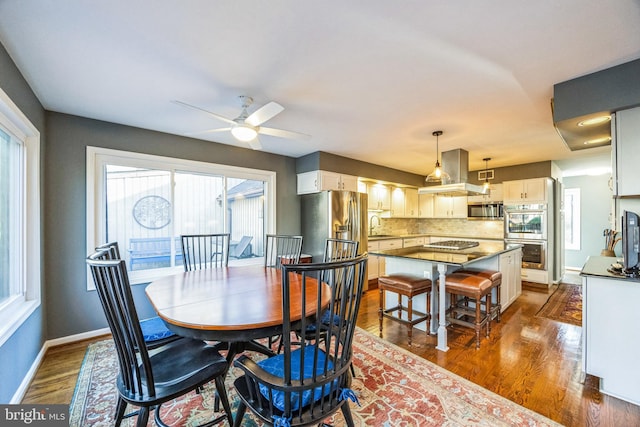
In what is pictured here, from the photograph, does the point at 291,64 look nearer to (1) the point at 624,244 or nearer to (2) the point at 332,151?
(2) the point at 332,151

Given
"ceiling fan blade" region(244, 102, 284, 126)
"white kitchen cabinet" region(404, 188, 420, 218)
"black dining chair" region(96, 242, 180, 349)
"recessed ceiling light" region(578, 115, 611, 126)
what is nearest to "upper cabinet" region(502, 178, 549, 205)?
"white kitchen cabinet" region(404, 188, 420, 218)

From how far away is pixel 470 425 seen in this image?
169cm

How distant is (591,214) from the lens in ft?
21.4

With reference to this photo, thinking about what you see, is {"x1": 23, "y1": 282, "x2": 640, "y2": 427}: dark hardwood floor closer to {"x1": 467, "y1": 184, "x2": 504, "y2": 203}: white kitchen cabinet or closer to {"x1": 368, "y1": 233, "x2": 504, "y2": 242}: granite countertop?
{"x1": 368, "y1": 233, "x2": 504, "y2": 242}: granite countertop

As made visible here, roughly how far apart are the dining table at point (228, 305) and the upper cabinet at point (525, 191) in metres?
5.19

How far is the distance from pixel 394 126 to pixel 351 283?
2509 mm

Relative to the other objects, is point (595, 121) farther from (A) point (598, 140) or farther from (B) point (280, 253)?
(B) point (280, 253)

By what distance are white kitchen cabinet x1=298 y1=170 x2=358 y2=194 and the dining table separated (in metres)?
2.32

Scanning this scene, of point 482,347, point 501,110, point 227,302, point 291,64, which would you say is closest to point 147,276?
point 227,302

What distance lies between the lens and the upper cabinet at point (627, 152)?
1999 mm

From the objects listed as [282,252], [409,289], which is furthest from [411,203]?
[409,289]

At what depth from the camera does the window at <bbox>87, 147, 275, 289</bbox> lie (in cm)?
307

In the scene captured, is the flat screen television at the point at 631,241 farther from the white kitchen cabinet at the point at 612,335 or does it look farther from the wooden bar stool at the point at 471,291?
the wooden bar stool at the point at 471,291

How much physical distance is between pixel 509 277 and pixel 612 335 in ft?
6.43
